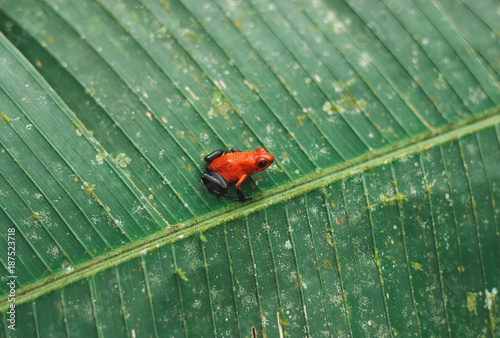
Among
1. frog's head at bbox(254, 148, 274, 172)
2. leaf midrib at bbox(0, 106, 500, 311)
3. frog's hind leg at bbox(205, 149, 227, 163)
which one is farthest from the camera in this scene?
frog's hind leg at bbox(205, 149, 227, 163)

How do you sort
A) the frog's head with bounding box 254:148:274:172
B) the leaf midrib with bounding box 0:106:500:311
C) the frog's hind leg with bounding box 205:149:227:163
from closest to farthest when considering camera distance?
the leaf midrib with bounding box 0:106:500:311 < the frog's head with bounding box 254:148:274:172 < the frog's hind leg with bounding box 205:149:227:163

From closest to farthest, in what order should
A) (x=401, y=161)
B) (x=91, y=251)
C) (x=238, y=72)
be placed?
1. (x=91, y=251)
2. (x=401, y=161)
3. (x=238, y=72)

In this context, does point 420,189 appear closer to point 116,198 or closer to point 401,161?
point 401,161

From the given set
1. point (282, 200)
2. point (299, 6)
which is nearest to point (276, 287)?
point (282, 200)

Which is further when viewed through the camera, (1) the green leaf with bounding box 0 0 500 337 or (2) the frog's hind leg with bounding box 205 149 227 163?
(2) the frog's hind leg with bounding box 205 149 227 163

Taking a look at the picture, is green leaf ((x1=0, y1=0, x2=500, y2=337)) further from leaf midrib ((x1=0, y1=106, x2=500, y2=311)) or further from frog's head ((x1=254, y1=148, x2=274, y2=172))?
frog's head ((x1=254, y1=148, x2=274, y2=172))

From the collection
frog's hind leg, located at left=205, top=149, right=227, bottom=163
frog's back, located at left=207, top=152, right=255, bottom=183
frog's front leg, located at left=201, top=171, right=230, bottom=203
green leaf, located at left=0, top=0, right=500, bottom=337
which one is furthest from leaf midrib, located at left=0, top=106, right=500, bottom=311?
frog's hind leg, located at left=205, top=149, right=227, bottom=163

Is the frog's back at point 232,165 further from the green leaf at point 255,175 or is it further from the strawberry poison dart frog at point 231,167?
the green leaf at point 255,175
